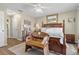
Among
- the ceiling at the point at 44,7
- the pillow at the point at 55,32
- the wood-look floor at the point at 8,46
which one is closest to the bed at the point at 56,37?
the pillow at the point at 55,32

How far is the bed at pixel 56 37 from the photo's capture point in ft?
5.78

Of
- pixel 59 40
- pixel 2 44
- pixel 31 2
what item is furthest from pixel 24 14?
pixel 59 40

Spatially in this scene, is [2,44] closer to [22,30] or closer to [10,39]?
[10,39]

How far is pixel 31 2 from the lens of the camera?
1.74m

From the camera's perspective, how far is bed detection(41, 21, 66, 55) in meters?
1.76

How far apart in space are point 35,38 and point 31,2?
2.06ft

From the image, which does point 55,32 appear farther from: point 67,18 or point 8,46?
point 8,46

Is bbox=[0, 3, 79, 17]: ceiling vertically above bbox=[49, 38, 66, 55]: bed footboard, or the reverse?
bbox=[0, 3, 79, 17]: ceiling

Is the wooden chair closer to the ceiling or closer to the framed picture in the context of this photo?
the framed picture

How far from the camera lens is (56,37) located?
1.78 meters

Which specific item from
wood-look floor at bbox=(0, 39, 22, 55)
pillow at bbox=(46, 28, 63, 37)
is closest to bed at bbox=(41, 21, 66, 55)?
pillow at bbox=(46, 28, 63, 37)

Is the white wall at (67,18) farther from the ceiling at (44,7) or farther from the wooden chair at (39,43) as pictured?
the wooden chair at (39,43)

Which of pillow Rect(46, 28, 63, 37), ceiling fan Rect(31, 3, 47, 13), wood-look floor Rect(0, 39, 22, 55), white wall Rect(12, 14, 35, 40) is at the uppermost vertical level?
ceiling fan Rect(31, 3, 47, 13)

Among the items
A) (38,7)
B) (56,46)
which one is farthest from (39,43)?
(38,7)
